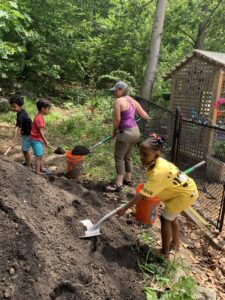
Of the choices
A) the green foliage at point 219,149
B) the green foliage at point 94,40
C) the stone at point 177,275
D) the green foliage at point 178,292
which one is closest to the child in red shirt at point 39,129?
the stone at point 177,275

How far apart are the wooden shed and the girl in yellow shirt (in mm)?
4280

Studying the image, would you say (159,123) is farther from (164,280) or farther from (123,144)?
(164,280)

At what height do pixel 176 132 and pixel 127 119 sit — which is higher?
pixel 127 119

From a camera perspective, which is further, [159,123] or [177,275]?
[159,123]

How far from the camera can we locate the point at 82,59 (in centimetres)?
1345

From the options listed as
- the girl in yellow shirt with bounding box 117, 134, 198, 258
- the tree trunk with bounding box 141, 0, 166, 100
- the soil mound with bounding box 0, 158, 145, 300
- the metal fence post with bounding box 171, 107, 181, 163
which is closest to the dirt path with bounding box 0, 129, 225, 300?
the soil mound with bounding box 0, 158, 145, 300

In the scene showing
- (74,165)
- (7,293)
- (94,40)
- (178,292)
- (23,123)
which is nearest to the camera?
(7,293)

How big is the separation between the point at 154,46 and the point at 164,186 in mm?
5800

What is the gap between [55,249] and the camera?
116 inches

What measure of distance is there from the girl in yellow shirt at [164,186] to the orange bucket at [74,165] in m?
2.18

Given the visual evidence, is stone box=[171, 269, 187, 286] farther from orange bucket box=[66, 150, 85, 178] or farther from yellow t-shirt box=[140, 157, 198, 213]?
orange bucket box=[66, 150, 85, 178]

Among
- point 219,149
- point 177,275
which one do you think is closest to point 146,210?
point 177,275

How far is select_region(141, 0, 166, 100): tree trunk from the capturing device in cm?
781

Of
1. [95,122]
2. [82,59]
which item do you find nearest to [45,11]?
[82,59]
